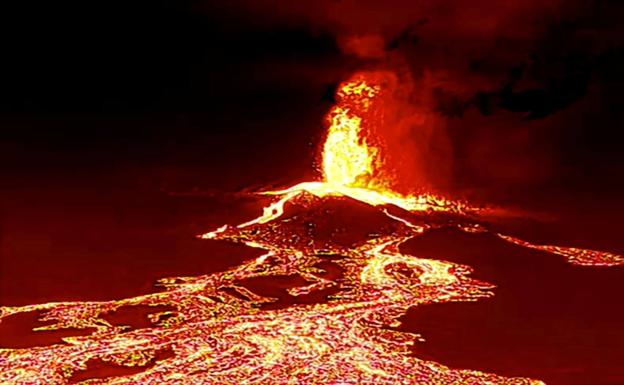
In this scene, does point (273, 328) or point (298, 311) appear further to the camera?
point (298, 311)

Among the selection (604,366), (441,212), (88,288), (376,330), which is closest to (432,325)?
(376,330)

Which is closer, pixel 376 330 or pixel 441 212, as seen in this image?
pixel 376 330

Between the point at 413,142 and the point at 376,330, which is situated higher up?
the point at 413,142

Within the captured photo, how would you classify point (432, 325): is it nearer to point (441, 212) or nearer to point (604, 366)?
point (604, 366)

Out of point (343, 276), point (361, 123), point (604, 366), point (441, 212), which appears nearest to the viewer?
point (604, 366)

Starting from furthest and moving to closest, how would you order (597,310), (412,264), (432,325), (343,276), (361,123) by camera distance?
1. (361,123)
2. (412,264)
3. (343,276)
4. (597,310)
5. (432,325)

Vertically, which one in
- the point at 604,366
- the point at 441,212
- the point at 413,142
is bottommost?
the point at 604,366

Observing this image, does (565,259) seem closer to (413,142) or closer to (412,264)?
(412,264)
